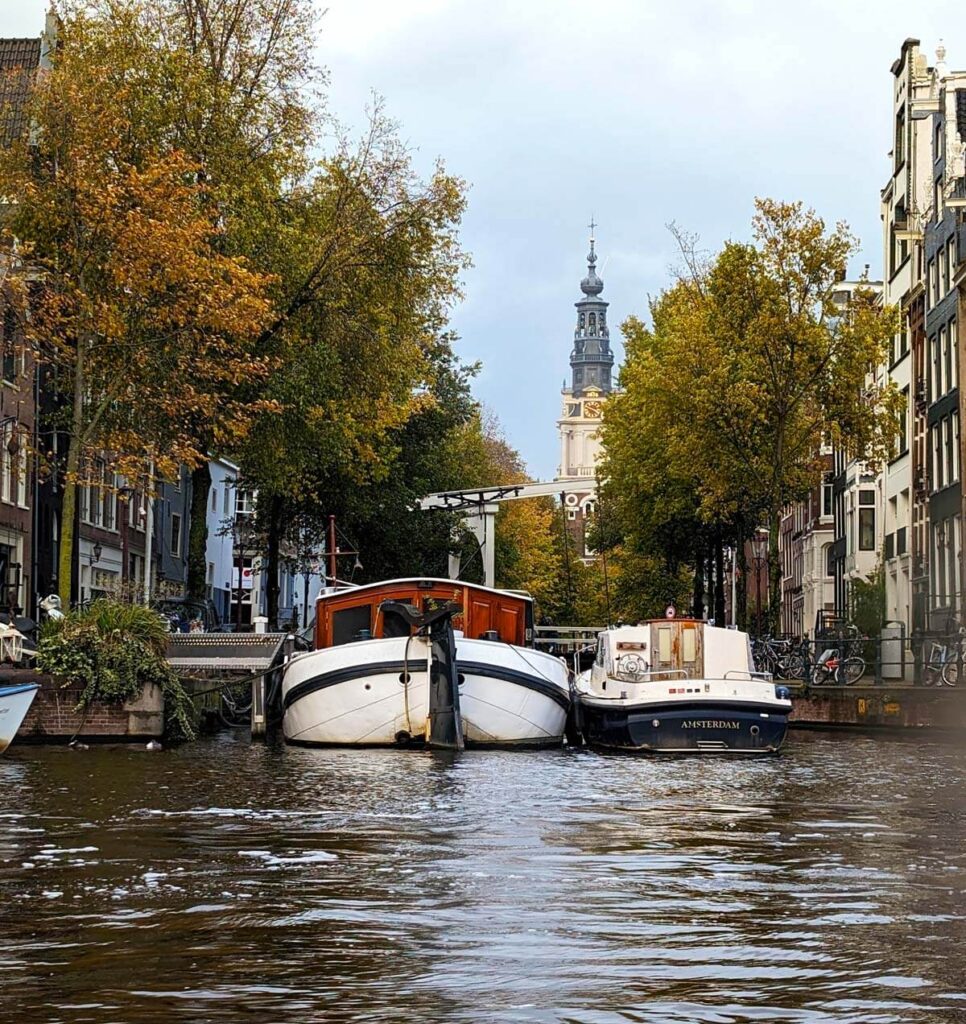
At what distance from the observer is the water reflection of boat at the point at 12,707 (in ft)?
94.6

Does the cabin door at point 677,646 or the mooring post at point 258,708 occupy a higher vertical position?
the cabin door at point 677,646

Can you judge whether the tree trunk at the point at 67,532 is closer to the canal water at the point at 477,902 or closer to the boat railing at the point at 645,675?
the boat railing at the point at 645,675

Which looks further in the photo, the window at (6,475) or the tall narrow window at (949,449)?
the tall narrow window at (949,449)

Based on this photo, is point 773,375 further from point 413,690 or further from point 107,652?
point 107,652

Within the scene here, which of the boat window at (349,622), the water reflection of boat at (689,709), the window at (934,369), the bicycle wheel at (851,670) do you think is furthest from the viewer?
the window at (934,369)

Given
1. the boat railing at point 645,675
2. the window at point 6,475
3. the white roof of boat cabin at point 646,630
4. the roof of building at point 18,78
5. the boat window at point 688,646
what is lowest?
the boat railing at point 645,675

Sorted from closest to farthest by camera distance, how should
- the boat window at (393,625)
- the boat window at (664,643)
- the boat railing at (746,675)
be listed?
the boat railing at (746,675) < the boat window at (393,625) < the boat window at (664,643)

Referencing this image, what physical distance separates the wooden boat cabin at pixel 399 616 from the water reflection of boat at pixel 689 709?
2978mm

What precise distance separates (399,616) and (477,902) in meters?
24.8

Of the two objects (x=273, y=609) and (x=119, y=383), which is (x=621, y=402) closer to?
(x=273, y=609)

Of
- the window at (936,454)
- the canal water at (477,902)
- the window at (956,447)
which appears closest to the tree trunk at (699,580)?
the window at (936,454)

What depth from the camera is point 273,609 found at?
198 ft

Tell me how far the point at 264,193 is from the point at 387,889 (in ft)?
105

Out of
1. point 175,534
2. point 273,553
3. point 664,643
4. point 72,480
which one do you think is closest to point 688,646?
point 664,643
